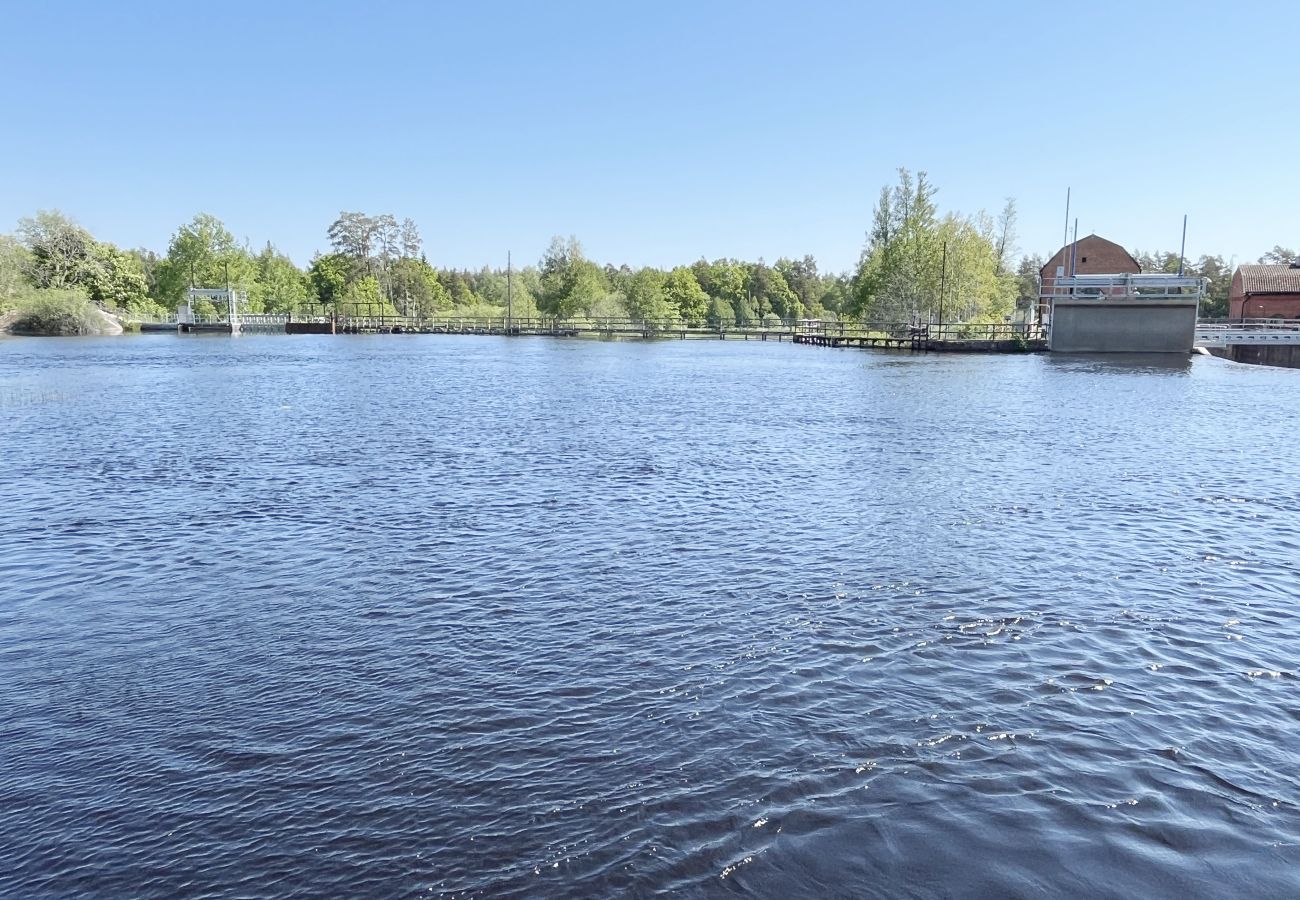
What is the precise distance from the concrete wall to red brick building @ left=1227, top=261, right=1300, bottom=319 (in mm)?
23286

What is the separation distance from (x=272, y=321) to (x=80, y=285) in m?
23.3

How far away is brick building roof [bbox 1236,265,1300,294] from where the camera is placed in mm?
80188

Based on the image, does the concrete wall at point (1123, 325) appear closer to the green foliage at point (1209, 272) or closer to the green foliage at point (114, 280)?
the green foliage at point (1209, 272)

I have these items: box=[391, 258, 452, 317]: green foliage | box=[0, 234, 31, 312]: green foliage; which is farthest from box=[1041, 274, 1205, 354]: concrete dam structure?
box=[0, 234, 31, 312]: green foliage

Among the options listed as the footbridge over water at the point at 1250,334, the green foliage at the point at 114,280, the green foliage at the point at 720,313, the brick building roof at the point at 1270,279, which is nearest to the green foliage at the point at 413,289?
the green foliage at the point at 114,280

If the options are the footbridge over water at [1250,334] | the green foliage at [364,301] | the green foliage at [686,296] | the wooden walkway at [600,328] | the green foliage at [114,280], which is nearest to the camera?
the footbridge over water at [1250,334]

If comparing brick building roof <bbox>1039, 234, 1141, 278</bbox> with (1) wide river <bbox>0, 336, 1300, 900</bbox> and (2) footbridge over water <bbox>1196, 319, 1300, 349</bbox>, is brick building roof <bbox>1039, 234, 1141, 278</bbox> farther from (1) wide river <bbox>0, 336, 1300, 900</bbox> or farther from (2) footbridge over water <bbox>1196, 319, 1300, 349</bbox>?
(1) wide river <bbox>0, 336, 1300, 900</bbox>

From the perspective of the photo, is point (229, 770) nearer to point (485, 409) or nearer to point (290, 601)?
point (290, 601)

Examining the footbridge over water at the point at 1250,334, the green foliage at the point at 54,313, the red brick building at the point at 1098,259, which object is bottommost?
the footbridge over water at the point at 1250,334

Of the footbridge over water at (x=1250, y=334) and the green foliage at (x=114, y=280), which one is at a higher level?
the green foliage at (x=114, y=280)

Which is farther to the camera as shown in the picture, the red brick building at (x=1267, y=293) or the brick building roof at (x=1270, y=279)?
the brick building roof at (x=1270, y=279)

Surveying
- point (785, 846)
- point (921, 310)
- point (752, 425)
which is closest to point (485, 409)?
point (752, 425)

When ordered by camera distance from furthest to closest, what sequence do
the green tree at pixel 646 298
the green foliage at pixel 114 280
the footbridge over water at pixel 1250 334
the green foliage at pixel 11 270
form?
the green tree at pixel 646 298 < the green foliage at pixel 114 280 < the green foliage at pixel 11 270 < the footbridge over water at pixel 1250 334

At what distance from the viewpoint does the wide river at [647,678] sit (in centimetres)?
579
